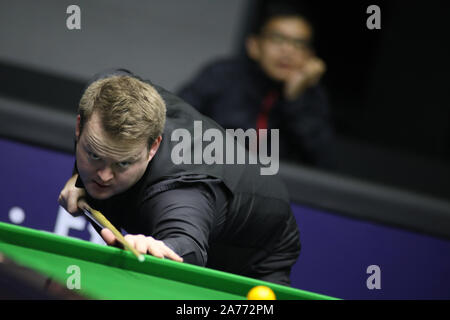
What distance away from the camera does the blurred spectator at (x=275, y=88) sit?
3064mm

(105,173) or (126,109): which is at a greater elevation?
(126,109)

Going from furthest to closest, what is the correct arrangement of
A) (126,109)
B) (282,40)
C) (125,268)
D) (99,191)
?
(282,40) → (99,191) → (126,109) → (125,268)

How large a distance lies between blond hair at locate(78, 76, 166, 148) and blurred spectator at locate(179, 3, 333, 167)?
4.11 ft

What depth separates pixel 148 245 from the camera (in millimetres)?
1620

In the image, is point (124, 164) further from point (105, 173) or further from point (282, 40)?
point (282, 40)

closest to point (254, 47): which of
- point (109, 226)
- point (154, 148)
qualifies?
point (154, 148)

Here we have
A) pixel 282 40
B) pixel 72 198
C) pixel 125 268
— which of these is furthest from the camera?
pixel 282 40

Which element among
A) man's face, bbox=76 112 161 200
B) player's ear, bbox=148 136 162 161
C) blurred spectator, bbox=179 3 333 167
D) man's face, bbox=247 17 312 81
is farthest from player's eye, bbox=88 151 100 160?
man's face, bbox=247 17 312 81

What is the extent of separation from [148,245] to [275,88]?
1.67m

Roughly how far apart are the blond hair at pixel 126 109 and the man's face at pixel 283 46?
4.38 feet

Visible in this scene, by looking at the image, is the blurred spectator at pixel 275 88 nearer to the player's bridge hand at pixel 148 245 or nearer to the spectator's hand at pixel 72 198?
the spectator's hand at pixel 72 198
